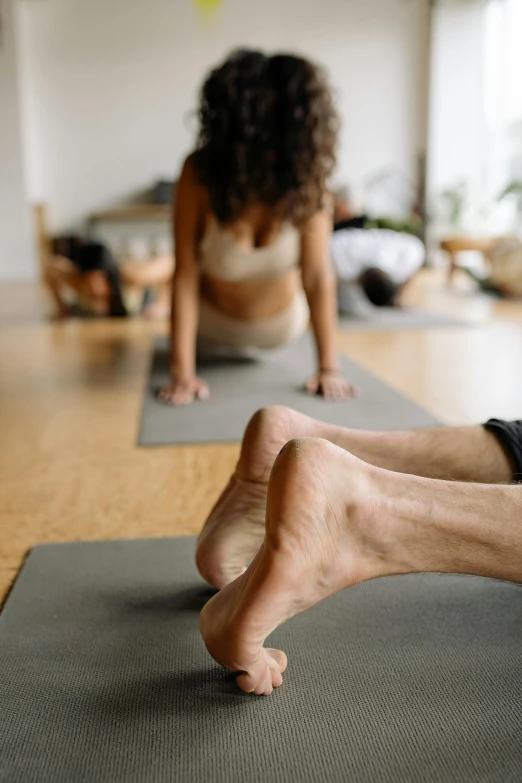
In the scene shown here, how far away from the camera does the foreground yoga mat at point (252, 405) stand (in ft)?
5.45

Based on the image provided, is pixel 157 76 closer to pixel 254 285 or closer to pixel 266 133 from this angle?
pixel 254 285

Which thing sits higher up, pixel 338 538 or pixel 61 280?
pixel 338 538

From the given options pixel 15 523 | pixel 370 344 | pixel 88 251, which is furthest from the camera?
pixel 88 251

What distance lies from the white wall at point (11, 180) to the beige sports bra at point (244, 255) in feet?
16.4

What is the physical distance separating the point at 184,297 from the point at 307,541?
1.47 metres

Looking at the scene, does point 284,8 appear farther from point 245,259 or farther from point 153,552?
point 153,552

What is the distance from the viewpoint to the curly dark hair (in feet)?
5.80

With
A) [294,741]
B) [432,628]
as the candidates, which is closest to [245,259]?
[432,628]

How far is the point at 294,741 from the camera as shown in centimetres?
65

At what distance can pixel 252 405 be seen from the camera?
1.87 m

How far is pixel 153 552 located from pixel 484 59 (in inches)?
261

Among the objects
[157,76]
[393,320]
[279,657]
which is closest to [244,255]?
[279,657]

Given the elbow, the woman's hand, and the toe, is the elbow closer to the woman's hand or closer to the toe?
the woman's hand

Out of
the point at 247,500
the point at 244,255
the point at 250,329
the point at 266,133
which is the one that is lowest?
the point at 250,329
